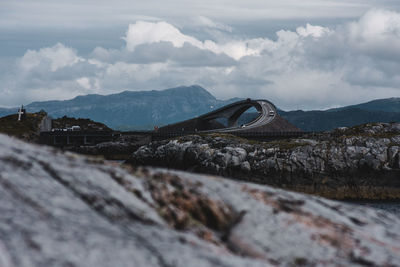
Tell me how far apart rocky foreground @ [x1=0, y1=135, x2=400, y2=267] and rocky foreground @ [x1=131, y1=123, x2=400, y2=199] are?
5854 cm

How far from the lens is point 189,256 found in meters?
6.39

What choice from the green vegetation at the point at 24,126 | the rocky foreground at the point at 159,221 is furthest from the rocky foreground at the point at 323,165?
the green vegetation at the point at 24,126

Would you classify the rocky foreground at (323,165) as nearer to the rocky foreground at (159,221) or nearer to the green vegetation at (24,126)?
the rocky foreground at (159,221)

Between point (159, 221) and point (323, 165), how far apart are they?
64792mm

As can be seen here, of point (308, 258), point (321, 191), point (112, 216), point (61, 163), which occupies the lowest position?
point (321, 191)

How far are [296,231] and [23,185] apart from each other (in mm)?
3727

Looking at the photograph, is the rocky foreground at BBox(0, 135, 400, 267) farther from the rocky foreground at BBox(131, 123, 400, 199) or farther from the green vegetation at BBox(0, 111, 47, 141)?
the green vegetation at BBox(0, 111, 47, 141)

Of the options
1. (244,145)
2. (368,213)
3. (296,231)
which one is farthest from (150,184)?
(244,145)

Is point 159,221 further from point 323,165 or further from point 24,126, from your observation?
point 24,126

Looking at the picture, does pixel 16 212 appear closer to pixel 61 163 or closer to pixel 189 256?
pixel 61 163

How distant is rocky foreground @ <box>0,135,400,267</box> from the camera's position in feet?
20.4

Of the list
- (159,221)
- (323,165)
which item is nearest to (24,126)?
(323,165)

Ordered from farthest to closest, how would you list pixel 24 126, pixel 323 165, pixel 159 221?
pixel 24 126 < pixel 323 165 < pixel 159 221

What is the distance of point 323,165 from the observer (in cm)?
6956
